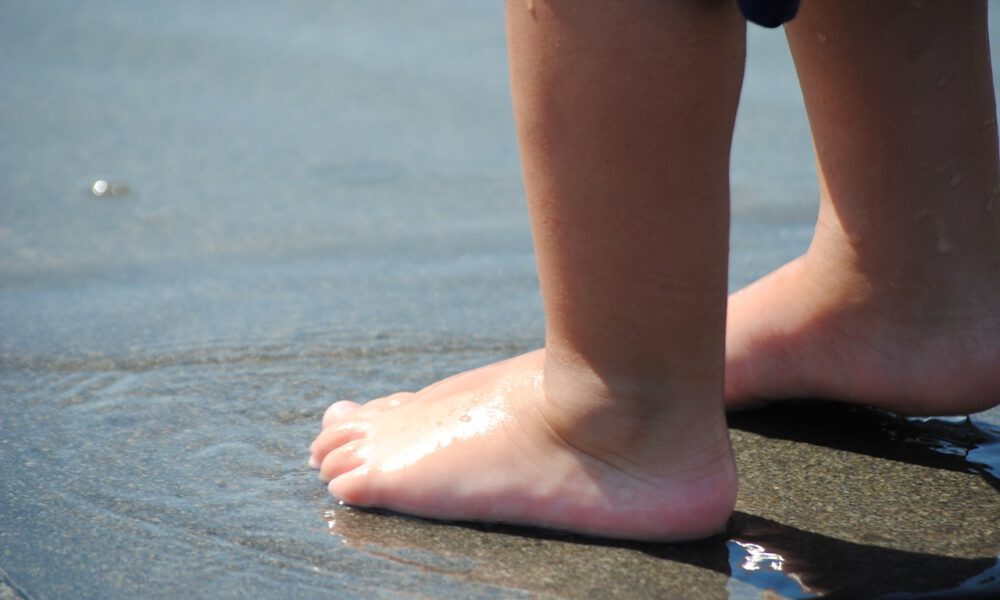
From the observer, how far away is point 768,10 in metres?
1.09

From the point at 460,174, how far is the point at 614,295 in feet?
5.39

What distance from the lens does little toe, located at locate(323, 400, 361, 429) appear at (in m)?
1.51

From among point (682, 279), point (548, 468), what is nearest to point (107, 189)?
point (548, 468)

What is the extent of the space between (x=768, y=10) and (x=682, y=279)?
0.26 m

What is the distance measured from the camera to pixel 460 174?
282 centimetres

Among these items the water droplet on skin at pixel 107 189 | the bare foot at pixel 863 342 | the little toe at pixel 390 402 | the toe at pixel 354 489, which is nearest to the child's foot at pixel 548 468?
the toe at pixel 354 489

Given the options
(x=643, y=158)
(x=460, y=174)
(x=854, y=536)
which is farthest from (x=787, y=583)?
(x=460, y=174)

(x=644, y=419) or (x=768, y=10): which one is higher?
(x=768, y=10)

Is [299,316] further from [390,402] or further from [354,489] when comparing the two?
[354,489]

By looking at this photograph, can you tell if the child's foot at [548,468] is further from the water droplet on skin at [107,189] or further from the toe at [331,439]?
the water droplet on skin at [107,189]

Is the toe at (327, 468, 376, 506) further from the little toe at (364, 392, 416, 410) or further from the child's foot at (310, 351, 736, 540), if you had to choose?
the little toe at (364, 392, 416, 410)

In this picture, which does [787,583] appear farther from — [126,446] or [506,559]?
[126,446]

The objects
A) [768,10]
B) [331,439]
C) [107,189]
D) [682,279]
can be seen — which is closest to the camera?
[768,10]

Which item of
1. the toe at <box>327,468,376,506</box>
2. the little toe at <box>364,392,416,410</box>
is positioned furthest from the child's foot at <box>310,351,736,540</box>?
the little toe at <box>364,392,416,410</box>
